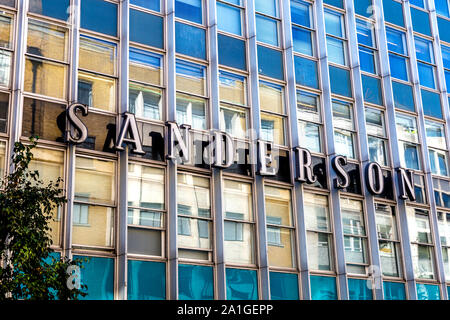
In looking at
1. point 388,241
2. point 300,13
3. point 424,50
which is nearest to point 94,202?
point 388,241

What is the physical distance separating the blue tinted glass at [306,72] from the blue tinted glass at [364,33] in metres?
3.13

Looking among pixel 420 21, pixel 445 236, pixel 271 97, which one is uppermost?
pixel 420 21

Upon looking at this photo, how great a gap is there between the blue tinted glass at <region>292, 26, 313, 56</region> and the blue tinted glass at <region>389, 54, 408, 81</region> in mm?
4049

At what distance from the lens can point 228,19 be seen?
23.2 meters

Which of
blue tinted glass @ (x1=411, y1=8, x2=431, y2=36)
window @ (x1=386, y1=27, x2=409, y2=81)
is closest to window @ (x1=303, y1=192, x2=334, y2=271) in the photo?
window @ (x1=386, y1=27, x2=409, y2=81)

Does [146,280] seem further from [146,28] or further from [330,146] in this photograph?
[330,146]

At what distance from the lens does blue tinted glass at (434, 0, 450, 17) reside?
3028 cm

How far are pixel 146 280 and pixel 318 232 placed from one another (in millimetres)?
6552

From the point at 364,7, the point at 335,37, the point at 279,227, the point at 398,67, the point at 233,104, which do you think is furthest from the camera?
the point at 364,7

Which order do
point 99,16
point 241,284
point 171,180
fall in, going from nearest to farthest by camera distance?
point 171,180 → point 241,284 → point 99,16

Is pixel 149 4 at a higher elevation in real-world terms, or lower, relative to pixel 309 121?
higher

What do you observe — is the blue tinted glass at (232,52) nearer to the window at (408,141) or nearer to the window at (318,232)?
the window at (318,232)

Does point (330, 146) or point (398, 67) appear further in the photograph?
point (398, 67)
